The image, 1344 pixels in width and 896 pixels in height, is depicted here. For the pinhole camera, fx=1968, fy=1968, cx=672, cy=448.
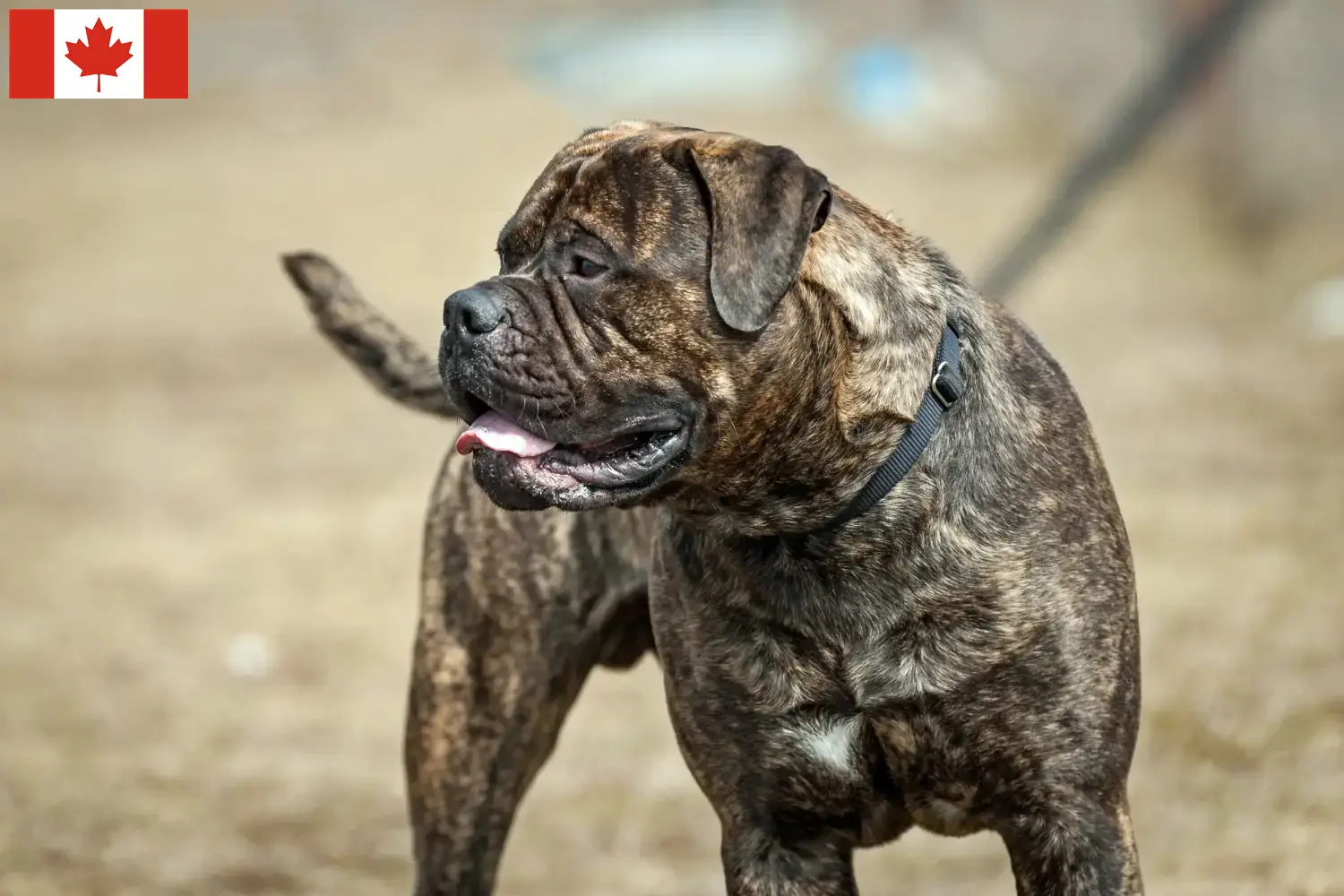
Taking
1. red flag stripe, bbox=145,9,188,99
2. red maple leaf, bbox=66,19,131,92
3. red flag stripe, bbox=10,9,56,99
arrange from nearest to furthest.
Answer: red maple leaf, bbox=66,19,131,92
red flag stripe, bbox=10,9,56,99
red flag stripe, bbox=145,9,188,99

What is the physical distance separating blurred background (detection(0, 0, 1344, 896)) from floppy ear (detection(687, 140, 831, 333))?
2632 mm

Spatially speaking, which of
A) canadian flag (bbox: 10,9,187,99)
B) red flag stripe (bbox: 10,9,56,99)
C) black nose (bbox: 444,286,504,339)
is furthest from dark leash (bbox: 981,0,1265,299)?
red flag stripe (bbox: 10,9,56,99)

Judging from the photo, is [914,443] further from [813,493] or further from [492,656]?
[492,656]

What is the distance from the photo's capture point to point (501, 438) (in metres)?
3.33

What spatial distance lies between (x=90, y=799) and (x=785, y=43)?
17.7m

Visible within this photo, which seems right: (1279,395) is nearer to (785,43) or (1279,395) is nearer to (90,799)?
(90,799)

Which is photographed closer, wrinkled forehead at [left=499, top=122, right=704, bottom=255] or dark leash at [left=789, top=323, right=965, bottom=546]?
wrinkled forehead at [left=499, top=122, right=704, bottom=255]

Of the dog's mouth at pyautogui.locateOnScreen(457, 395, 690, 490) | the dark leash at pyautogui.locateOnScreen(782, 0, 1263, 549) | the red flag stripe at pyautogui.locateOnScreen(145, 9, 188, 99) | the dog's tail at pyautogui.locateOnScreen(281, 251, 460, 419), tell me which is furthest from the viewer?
the red flag stripe at pyautogui.locateOnScreen(145, 9, 188, 99)

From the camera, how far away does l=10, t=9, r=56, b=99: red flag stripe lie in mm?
9133

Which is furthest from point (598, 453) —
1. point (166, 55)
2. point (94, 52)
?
point (166, 55)

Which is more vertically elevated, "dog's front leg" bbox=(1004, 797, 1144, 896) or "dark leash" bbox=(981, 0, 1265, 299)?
"dark leash" bbox=(981, 0, 1265, 299)

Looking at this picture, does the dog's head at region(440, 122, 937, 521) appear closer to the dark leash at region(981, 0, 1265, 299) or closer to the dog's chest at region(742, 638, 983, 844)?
the dog's chest at region(742, 638, 983, 844)

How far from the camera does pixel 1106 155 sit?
6.05 m

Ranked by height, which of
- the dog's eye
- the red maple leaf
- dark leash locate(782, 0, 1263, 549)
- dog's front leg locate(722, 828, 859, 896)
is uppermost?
the red maple leaf
